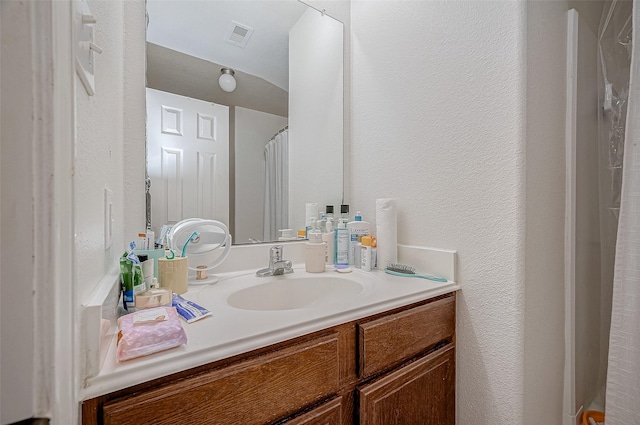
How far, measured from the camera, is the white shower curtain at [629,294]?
874 mm

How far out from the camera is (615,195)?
126cm

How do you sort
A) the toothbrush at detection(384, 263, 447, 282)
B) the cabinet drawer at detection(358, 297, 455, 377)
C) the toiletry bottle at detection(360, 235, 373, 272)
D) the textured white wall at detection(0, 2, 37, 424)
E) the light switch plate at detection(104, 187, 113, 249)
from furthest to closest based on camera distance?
the toiletry bottle at detection(360, 235, 373, 272) → the toothbrush at detection(384, 263, 447, 282) → the cabinet drawer at detection(358, 297, 455, 377) → the light switch plate at detection(104, 187, 113, 249) → the textured white wall at detection(0, 2, 37, 424)

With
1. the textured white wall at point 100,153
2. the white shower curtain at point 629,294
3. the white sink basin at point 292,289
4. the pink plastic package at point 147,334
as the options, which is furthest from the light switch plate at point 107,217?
the white shower curtain at point 629,294

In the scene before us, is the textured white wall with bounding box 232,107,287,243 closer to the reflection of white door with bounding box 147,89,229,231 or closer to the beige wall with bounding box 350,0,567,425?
the reflection of white door with bounding box 147,89,229,231

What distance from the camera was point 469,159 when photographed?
0.95m

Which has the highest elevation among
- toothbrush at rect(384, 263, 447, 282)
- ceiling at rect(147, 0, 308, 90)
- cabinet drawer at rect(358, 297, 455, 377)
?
ceiling at rect(147, 0, 308, 90)

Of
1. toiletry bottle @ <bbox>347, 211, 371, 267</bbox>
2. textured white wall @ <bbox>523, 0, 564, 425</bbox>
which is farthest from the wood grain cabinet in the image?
toiletry bottle @ <bbox>347, 211, 371, 267</bbox>

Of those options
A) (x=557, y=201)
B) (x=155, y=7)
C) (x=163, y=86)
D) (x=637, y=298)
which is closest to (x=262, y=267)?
→ (x=163, y=86)

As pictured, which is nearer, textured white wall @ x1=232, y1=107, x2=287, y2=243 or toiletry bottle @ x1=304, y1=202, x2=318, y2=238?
textured white wall @ x1=232, y1=107, x2=287, y2=243

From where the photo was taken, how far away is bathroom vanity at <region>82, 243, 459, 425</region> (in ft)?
1.51

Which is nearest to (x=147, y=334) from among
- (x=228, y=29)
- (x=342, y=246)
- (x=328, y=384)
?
(x=328, y=384)

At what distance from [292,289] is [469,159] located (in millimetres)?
723

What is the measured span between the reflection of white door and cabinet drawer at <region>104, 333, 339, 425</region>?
0.59m

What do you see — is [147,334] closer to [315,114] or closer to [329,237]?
[329,237]
